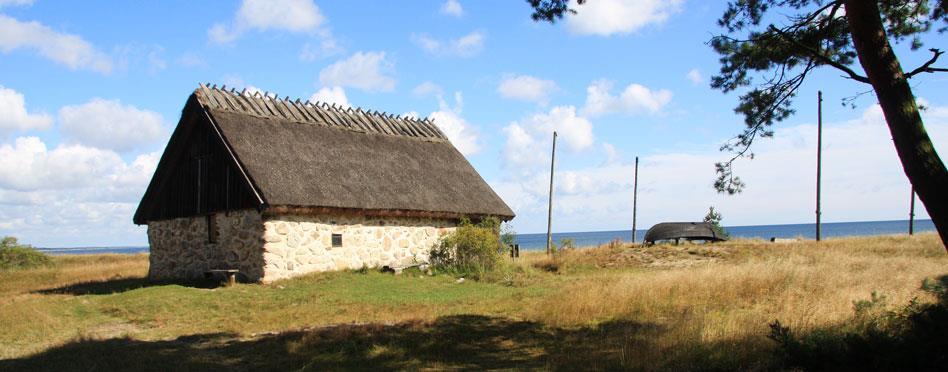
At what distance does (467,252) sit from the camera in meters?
22.8

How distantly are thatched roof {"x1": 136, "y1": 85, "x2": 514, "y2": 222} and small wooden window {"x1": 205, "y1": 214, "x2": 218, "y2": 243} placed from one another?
2703mm

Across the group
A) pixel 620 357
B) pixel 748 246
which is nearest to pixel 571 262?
pixel 748 246

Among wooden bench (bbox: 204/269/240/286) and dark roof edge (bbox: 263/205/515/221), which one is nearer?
wooden bench (bbox: 204/269/240/286)

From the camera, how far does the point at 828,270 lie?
15594mm

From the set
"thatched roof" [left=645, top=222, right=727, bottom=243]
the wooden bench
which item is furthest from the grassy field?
"thatched roof" [left=645, top=222, right=727, bottom=243]

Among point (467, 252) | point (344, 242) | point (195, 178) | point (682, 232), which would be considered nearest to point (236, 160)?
point (195, 178)

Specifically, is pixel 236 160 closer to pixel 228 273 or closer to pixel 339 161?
pixel 228 273

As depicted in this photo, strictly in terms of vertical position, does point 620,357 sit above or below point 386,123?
below

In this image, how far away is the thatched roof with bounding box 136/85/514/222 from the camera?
20250 mm

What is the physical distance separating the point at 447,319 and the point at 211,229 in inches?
491

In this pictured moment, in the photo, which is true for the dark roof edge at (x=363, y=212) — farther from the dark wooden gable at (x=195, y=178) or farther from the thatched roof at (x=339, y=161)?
the dark wooden gable at (x=195, y=178)

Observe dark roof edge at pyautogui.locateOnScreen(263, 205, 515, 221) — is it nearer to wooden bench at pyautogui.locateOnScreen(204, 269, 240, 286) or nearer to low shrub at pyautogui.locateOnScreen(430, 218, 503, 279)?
low shrub at pyautogui.locateOnScreen(430, 218, 503, 279)

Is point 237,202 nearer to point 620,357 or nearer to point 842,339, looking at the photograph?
point 620,357

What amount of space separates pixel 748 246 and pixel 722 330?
16.9 metres
